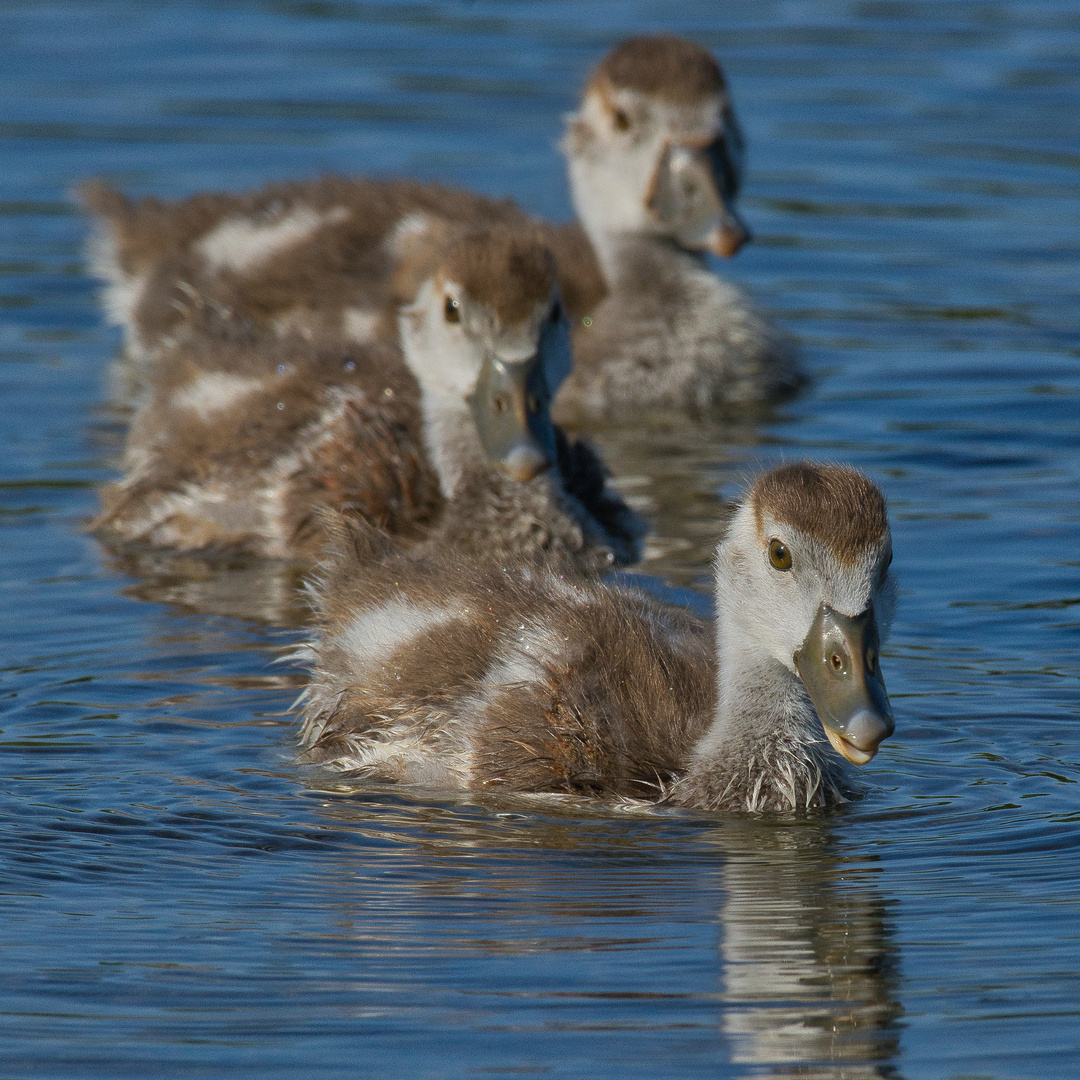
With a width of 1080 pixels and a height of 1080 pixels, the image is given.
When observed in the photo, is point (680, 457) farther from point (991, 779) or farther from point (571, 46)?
point (571, 46)

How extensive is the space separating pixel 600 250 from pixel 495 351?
319 cm

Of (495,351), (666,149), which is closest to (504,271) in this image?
(495,351)

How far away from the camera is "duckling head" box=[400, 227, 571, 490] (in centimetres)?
758

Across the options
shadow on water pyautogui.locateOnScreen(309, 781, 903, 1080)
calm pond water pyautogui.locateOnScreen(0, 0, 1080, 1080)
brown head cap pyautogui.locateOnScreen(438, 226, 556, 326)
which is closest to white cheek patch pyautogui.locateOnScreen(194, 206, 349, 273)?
calm pond water pyautogui.locateOnScreen(0, 0, 1080, 1080)

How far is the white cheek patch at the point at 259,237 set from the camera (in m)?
10.1

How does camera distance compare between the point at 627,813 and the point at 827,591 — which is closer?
the point at 827,591

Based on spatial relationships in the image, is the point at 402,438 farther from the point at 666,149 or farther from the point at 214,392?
the point at 666,149

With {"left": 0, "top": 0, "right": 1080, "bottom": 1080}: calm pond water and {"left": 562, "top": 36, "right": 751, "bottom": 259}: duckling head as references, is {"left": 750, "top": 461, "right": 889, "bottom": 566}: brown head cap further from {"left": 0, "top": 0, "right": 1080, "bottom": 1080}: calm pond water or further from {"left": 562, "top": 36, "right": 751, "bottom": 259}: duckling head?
{"left": 562, "top": 36, "right": 751, "bottom": 259}: duckling head

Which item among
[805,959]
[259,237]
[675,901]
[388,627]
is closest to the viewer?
[805,959]

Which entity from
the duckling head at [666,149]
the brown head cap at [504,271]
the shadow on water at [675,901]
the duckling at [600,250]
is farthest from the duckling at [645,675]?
the duckling head at [666,149]

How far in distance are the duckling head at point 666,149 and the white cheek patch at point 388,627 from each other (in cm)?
458

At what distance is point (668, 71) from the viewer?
418 inches

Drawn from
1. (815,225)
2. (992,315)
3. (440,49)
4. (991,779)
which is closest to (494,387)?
(991,779)

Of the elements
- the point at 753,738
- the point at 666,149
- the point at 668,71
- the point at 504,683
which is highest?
the point at 668,71
